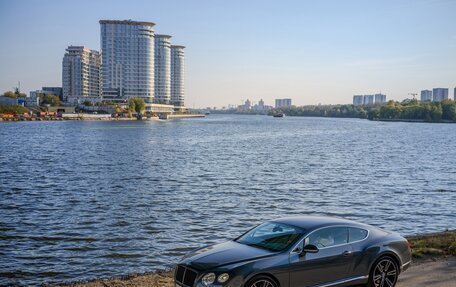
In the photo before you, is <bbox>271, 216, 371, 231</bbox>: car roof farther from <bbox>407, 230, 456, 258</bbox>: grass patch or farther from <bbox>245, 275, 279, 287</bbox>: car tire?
<bbox>407, 230, 456, 258</bbox>: grass patch

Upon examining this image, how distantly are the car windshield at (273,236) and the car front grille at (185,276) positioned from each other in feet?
4.94

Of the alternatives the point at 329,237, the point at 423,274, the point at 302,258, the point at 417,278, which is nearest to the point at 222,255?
the point at 302,258

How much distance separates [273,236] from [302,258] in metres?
0.84

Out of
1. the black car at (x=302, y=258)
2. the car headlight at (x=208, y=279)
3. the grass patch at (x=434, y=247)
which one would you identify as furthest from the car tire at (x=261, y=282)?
the grass patch at (x=434, y=247)

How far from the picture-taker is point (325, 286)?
35.2 ft

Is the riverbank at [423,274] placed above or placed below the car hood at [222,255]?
below

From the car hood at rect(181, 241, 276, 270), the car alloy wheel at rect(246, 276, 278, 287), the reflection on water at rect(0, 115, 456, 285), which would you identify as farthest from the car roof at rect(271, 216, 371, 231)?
the reflection on water at rect(0, 115, 456, 285)

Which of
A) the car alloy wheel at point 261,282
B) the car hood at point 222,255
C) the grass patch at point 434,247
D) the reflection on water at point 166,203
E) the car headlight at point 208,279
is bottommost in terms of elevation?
the reflection on water at point 166,203

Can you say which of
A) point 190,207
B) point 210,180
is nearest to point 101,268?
point 190,207

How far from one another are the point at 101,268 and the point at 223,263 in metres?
9.30

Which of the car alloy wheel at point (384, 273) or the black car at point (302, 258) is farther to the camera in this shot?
the car alloy wheel at point (384, 273)

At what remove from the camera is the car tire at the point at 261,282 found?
32.0ft

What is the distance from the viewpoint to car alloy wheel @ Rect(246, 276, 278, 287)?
9.76 meters

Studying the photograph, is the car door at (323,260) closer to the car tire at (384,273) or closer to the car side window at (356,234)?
the car side window at (356,234)
